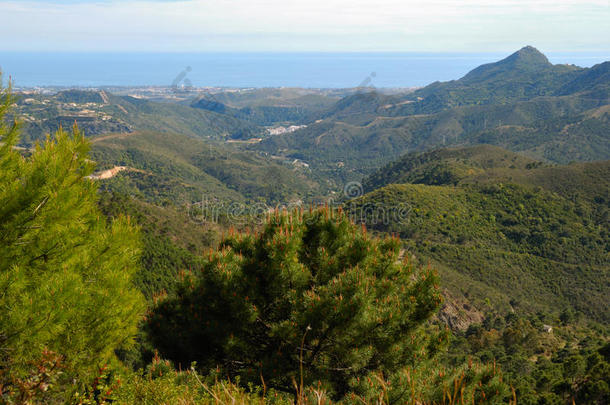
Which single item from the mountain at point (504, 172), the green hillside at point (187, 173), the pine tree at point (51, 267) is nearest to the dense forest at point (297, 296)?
the pine tree at point (51, 267)

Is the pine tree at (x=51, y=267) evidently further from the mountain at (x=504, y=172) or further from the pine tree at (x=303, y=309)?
the mountain at (x=504, y=172)

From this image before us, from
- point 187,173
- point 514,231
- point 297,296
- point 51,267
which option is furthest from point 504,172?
point 187,173

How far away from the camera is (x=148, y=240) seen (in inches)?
1385

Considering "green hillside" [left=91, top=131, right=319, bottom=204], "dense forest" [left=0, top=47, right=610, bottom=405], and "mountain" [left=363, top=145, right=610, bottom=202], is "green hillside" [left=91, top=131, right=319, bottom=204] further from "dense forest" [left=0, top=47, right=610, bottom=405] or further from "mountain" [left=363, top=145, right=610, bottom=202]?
"mountain" [left=363, top=145, right=610, bottom=202]

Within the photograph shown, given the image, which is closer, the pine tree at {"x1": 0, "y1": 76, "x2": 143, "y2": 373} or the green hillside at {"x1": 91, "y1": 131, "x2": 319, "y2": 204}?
the pine tree at {"x1": 0, "y1": 76, "x2": 143, "y2": 373}

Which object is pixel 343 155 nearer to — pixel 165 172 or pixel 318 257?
pixel 165 172

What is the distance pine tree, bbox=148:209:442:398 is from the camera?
5781 mm

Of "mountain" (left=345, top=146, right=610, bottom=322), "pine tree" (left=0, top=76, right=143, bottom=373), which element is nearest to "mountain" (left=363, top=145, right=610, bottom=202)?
"mountain" (left=345, top=146, right=610, bottom=322)

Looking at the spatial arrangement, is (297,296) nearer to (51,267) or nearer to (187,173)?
(51,267)

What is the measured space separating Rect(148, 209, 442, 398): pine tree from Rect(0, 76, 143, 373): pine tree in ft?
5.57

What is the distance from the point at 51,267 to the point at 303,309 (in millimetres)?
3423

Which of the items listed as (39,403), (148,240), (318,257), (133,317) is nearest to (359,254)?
(318,257)

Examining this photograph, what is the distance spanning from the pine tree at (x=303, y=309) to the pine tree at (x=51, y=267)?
1.70 m

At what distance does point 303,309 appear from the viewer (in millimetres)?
5844
